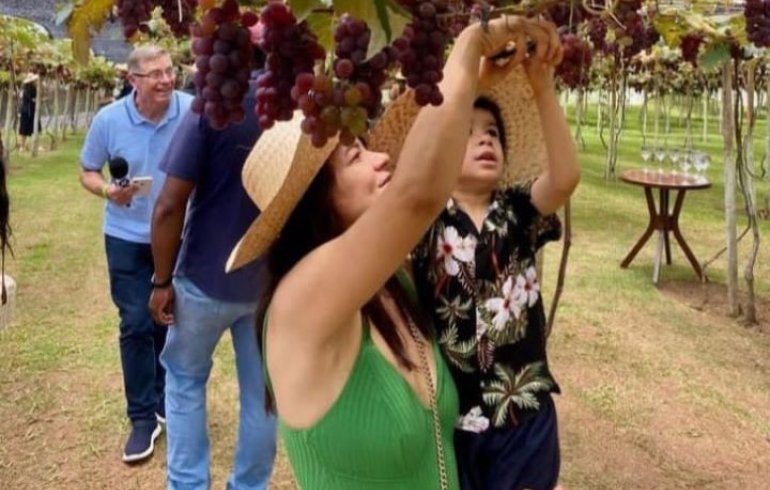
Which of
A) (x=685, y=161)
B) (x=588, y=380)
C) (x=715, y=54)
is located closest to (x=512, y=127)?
(x=715, y=54)

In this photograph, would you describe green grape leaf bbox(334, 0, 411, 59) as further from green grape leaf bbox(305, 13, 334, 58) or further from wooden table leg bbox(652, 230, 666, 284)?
wooden table leg bbox(652, 230, 666, 284)

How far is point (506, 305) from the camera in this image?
1.76 metres

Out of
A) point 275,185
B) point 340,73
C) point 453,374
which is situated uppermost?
point 340,73

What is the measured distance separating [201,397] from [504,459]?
1.47 metres

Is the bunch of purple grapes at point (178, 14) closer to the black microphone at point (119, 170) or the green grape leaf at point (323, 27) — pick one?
the green grape leaf at point (323, 27)

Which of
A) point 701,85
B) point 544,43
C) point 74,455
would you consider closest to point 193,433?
point 74,455

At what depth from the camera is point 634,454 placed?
12.5ft

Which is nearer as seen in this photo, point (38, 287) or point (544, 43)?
point (544, 43)

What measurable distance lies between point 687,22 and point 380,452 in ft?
3.51

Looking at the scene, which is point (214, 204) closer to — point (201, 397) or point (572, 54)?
point (201, 397)

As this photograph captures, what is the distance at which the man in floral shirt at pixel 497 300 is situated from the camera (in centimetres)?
162

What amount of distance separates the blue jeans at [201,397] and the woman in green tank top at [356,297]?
4.68 feet

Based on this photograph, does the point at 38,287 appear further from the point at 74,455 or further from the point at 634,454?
the point at 634,454

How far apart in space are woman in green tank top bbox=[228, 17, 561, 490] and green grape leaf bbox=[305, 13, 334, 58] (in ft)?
0.72
